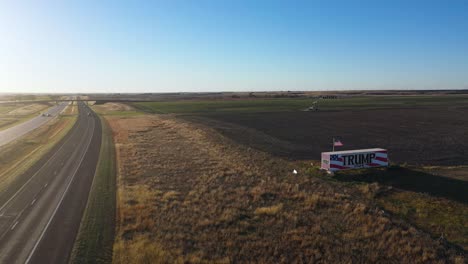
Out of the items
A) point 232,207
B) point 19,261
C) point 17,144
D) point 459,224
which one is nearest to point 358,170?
point 459,224

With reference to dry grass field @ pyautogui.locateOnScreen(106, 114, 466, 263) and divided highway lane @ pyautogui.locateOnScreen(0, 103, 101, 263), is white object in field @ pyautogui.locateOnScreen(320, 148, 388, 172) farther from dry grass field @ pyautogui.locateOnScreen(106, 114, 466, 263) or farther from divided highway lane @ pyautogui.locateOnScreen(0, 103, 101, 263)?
divided highway lane @ pyautogui.locateOnScreen(0, 103, 101, 263)

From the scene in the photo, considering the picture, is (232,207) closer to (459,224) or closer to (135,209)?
(135,209)

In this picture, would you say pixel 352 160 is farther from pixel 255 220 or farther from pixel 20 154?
pixel 20 154

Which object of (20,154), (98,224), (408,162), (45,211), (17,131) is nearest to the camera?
(98,224)

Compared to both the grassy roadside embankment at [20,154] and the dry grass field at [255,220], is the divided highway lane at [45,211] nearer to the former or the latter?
the grassy roadside embankment at [20,154]

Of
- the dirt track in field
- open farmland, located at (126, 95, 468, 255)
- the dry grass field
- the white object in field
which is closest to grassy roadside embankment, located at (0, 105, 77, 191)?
the dry grass field

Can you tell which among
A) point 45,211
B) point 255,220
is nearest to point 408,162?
point 255,220
